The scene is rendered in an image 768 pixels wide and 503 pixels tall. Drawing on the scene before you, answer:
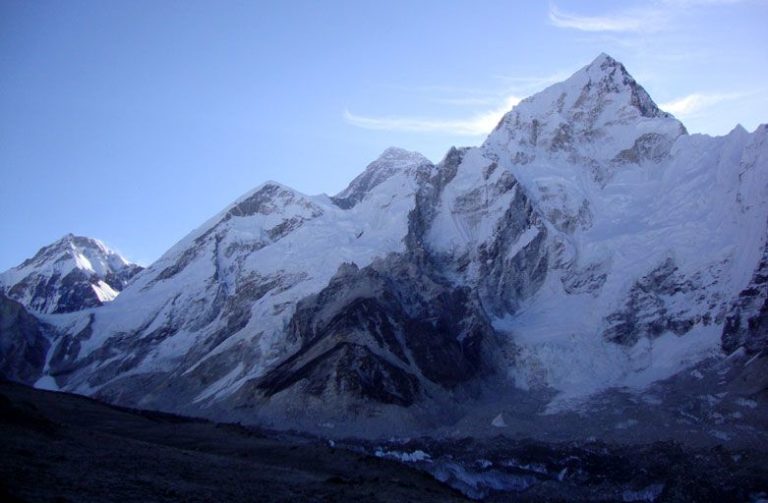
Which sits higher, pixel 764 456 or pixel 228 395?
pixel 228 395

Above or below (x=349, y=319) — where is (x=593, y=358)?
below

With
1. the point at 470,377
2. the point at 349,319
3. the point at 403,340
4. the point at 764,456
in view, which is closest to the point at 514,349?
the point at 470,377

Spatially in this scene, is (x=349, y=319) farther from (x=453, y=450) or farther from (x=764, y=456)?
(x=764, y=456)

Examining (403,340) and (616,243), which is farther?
(616,243)

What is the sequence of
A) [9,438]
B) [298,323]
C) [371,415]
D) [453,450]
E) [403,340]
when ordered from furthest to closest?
[298,323], [403,340], [371,415], [453,450], [9,438]

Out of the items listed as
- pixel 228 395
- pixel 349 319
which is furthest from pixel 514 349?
pixel 228 395

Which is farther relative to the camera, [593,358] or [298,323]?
[298,323]

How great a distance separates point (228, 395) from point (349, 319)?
96.7ft

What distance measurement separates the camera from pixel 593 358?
15700 centimetres

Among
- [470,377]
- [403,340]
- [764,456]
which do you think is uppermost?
[403,340]

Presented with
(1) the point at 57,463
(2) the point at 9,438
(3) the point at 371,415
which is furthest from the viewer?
(3) the point at 371,415

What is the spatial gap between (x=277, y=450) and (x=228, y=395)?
317 ft

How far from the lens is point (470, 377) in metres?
161

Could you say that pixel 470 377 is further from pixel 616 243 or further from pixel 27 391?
pixel 27 391
